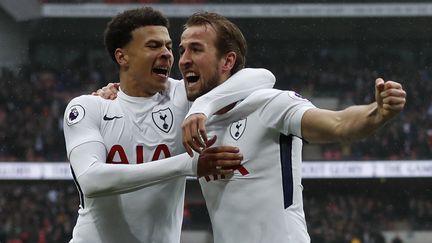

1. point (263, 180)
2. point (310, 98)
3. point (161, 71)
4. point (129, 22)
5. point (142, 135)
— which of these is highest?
point (129, 22)

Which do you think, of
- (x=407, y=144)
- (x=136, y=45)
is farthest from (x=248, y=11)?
(x=136, y=45)

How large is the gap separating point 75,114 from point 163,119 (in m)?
0.31

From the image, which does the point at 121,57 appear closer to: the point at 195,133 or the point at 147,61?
the point at 147,61

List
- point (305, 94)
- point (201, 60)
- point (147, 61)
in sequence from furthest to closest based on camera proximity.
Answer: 1. point (305, 94)
2. point (147, 61)
3. point (201, 60)

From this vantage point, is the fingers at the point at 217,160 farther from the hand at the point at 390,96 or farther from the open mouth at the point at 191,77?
the hand at the point at 390,96

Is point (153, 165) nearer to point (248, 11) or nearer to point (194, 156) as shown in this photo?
point (194, 156)

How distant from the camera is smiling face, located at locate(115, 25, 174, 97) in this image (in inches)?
117

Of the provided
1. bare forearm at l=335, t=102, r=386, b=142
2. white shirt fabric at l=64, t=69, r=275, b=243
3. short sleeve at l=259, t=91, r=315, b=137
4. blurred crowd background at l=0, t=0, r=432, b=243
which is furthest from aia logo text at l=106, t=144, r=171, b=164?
blurred crowd background at l=0, t=0, r=432, b=243

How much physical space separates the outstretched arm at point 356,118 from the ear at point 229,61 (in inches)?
19.6

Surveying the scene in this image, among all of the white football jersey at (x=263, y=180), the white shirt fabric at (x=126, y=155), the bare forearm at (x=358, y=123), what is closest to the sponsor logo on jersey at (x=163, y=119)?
the white shirt fabric at (x=126, y=155)

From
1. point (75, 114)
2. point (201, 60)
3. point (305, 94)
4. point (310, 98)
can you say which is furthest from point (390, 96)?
point (305, 94)

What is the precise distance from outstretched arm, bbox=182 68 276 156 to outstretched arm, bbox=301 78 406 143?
0.31 metres

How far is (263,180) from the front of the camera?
8.27ft

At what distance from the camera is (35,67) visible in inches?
550
